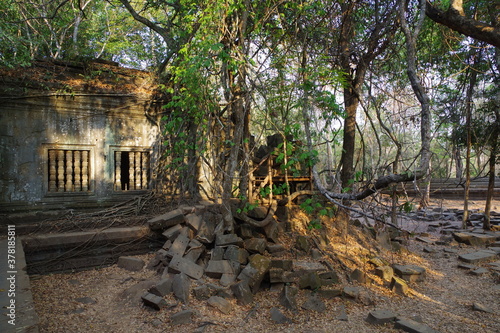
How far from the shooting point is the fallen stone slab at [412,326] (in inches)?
162

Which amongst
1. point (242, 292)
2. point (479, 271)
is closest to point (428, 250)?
point (479, 271)

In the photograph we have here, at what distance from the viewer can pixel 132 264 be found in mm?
5953

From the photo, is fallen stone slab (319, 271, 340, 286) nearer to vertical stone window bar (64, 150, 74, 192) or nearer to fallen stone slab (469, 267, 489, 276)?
fallen stone slab (469, 267, 489, 276)

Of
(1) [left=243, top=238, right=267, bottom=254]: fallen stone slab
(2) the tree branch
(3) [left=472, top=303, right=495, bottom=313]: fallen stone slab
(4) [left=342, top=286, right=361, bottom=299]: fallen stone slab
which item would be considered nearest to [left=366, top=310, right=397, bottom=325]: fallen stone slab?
(4) [left=342, top=286, right=361, bottom=299]: fallen stone slab

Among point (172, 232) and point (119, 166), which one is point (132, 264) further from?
point (119, 166)

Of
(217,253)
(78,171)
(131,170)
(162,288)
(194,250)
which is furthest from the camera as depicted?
(131,170)

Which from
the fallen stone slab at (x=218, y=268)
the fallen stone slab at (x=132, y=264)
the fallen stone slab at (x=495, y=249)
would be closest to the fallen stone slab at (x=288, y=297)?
the fallen stone slab at (x=218, y=268)

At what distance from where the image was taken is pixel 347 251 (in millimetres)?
6836

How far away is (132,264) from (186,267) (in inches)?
52.0

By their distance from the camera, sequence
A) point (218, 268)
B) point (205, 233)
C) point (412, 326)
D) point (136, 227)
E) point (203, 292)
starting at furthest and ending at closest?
point (136, 227), point (205, 233), point (218, 268), point (203, 292), point (412, 326)

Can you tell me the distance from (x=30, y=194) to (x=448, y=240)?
34.5 ft

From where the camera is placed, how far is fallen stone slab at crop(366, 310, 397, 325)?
447 centimetres

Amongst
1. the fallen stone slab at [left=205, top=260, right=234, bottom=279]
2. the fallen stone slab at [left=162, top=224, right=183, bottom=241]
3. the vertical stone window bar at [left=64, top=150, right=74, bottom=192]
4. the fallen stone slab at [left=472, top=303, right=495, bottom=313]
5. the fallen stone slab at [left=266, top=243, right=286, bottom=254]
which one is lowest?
the fallen stone slab at [left=472, top=303, right=495, bottom=313]

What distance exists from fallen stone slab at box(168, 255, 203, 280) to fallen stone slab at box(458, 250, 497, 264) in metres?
5.85
